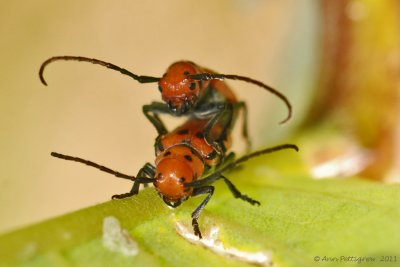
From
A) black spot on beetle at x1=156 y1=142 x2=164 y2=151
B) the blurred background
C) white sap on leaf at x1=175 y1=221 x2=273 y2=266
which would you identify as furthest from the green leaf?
the blurred background

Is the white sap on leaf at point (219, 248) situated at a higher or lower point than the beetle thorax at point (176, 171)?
lower

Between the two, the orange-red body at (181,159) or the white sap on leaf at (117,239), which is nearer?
the white sap on leaf at (117,239)

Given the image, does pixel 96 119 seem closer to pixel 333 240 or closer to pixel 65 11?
pixel 65 11

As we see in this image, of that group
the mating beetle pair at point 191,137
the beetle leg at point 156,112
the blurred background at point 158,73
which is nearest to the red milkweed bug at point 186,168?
the mating beetle pair at point 191,137

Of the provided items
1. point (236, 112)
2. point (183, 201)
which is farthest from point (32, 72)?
point (183, 201)

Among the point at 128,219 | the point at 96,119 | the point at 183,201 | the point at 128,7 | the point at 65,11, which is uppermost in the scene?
the point at 128,7

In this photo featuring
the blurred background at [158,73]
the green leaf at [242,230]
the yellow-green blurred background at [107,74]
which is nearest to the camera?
the green leaf at [242,230]

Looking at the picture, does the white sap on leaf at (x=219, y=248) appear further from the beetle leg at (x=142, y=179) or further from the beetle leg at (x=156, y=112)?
the beetle leg at (x=156, y=112)

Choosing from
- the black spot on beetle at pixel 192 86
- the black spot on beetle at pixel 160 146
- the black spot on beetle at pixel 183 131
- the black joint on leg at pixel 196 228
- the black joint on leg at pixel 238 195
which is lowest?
the black joint on leg at pixel 196 228

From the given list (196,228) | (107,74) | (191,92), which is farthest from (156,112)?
(107,74)
